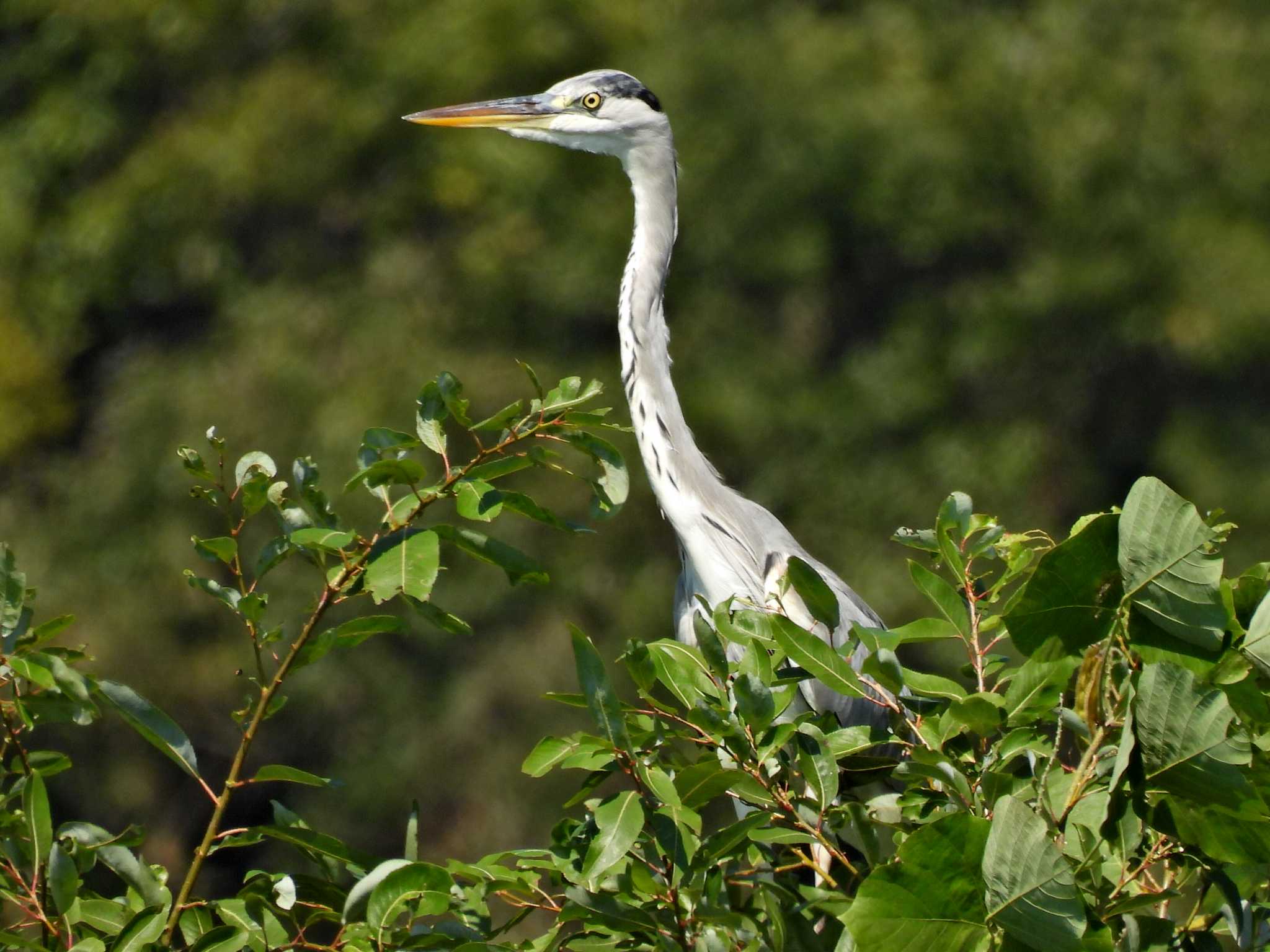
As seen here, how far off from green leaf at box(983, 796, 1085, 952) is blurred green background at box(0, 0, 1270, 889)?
5555mm

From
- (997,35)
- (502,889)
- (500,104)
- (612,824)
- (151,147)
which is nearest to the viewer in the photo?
(612,824)

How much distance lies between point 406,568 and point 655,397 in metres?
1.52

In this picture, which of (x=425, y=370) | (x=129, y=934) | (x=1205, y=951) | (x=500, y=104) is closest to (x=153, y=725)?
(x=129, y=934)

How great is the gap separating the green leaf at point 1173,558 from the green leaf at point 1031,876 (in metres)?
0.19

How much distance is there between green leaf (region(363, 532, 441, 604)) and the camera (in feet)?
4.13

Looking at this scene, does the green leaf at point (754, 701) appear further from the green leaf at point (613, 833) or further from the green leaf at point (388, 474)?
the green leaf at point (388, 474)

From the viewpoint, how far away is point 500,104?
3.36 metres

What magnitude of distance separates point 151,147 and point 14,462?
154 centimetres

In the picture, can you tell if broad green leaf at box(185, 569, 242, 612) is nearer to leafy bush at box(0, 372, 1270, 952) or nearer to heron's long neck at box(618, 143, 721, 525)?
leafy bush at box(0, 372, 1270, 952)

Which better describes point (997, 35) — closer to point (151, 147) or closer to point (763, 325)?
point (763, 325)

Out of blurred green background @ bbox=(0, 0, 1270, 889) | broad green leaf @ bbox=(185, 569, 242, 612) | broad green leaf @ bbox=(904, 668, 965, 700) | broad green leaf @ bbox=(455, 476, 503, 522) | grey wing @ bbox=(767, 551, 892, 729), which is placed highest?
broad green leaf @ bbox=(455, 476, 503, 522)

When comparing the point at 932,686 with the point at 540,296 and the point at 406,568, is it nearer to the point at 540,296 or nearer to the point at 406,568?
the point at 406,568

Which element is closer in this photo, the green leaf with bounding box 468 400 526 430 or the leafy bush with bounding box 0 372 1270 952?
the leafy bush with bounding box 0 372 1270 952

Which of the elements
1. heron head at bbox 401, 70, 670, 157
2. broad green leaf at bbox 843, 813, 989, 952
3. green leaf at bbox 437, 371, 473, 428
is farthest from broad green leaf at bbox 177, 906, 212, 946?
heron head at bbox 401, 70, 670, 157
